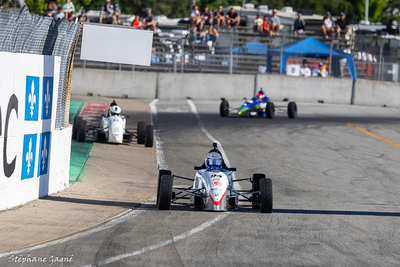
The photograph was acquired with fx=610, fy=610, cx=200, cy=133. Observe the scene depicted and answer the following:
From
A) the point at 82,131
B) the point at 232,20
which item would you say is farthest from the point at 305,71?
the point at 82,131

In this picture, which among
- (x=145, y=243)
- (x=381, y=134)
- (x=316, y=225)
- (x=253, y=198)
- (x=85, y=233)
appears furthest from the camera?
(x=381, y=134)

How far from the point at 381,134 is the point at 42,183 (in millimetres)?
12375

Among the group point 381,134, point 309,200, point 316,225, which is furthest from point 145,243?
point 381,134

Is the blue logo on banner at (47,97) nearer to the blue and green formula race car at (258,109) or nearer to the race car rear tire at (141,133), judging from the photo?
the race car rear tire at (141,133)

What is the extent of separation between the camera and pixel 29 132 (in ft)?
30.9

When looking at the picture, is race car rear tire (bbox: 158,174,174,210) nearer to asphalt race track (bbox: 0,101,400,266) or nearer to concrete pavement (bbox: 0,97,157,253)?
asphalt race track (bbox: 0,101,400,266)

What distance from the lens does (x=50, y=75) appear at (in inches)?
394

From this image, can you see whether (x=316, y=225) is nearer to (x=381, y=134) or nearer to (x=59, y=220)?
(x=59, y=220)

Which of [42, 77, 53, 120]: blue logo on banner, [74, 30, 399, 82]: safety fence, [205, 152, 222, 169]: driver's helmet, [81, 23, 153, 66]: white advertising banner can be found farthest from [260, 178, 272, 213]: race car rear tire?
[74, 30, 399, 82]: safety fence

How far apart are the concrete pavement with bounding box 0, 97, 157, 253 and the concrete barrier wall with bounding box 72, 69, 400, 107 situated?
42.2ft

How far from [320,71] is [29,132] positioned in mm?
22989

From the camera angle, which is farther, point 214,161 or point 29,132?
point 214,161

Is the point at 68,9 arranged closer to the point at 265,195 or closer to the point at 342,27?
the point at 342,27

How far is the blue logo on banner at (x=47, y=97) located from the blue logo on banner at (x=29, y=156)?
0.48 meters
